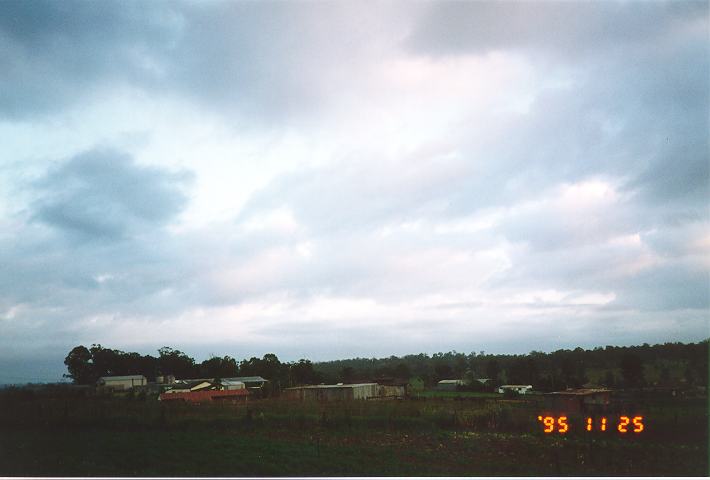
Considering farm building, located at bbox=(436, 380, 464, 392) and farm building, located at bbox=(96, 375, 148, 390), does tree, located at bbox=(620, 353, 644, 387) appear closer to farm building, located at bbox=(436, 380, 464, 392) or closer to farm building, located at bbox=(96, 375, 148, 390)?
farm building, located at bbox=(436, 380, 464, 392)

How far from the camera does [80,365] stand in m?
44.0

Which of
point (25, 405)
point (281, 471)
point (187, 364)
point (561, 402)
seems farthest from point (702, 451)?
point (187, 364)

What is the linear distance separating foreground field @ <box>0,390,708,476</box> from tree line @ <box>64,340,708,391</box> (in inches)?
74.3

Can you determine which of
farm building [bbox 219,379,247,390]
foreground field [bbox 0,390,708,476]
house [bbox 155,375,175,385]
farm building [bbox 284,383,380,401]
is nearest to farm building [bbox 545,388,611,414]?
foreground field [bbox 0,390,708,476]

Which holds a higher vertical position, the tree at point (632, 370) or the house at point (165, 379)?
the tree at point (632, 370)

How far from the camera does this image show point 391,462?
11273 mm

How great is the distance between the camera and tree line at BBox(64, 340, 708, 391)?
2013 cm

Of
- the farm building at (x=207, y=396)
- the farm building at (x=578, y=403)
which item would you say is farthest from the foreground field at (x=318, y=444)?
the farm building at (x=207, y=396)

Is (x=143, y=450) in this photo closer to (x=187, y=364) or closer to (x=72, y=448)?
(x=72, y=448)

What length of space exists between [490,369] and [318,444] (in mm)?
38654

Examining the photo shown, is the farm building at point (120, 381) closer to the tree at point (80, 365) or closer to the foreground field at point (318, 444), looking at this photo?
the tree at point (80, 365)

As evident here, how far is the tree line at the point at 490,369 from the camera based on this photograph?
20.1 metres

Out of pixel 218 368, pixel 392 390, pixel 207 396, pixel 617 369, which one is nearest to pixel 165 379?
pixel 218 368

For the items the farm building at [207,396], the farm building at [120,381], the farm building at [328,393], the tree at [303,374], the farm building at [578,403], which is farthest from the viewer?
the tree at [303,374]
